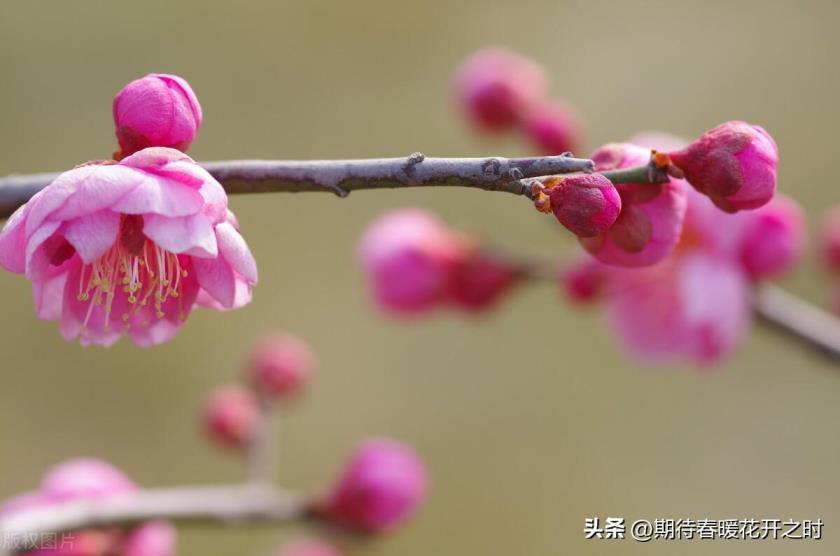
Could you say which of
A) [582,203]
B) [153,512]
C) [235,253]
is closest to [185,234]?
[235,253]

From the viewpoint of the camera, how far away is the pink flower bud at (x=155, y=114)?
417 millimetres

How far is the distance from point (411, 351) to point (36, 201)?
81.9 inches

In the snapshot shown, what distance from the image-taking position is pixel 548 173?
37 centimetres

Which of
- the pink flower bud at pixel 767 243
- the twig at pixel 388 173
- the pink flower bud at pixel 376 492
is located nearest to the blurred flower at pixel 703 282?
the pink flower bud at pixel 767 243

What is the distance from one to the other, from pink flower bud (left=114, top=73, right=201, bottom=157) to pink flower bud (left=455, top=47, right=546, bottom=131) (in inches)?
19.2

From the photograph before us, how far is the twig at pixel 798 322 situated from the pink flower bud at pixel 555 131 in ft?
0.63

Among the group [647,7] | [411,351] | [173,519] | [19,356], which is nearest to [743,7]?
[647,7]

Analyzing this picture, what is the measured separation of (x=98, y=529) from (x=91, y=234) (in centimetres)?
31

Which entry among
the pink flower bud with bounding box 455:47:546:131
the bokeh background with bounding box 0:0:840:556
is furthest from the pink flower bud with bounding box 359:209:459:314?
the bokeh background with bounding box 0:0:840:556

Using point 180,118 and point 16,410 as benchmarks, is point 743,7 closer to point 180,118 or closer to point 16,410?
point 16,410

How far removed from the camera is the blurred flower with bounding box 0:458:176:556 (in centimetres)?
64

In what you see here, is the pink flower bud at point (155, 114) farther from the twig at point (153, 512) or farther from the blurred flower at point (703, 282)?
the blurred flower at point (703, 282)

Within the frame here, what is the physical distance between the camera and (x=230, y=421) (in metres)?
0.87

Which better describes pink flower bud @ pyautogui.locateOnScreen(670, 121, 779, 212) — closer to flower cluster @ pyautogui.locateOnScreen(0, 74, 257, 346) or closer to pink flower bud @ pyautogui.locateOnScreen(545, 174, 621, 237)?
pink flower bud @ pyautogui.locateOnScreen(545, 174, 621, 237)
